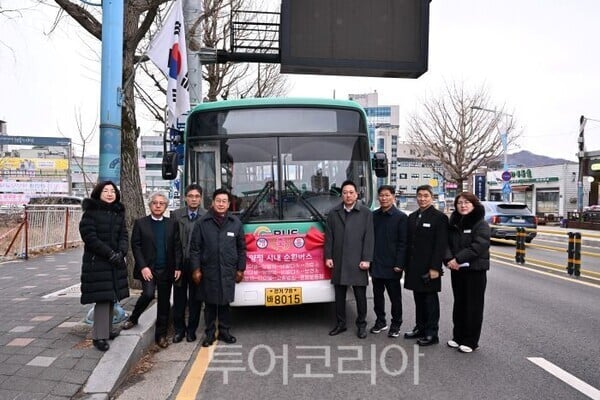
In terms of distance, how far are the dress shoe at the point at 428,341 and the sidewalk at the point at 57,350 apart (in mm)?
3012

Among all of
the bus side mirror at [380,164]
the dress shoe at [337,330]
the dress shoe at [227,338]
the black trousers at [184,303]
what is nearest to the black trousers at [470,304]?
the dress shoe at [337,330]

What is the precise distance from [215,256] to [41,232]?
36.1ft

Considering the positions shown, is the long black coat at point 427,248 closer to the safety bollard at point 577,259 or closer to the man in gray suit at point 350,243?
the man in gray suit at point 350,243

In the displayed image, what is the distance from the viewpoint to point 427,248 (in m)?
5.39

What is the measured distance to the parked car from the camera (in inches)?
685

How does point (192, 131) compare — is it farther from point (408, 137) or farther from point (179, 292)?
Answer: point (408, 137)

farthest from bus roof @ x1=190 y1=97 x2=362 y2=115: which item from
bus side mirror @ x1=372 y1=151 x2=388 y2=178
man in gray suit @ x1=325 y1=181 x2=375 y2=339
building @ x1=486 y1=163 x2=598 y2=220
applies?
building @ x1=486 y1=163 x2=598 y2=220

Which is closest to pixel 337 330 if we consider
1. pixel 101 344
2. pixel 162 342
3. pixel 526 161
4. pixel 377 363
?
pixel 377 363

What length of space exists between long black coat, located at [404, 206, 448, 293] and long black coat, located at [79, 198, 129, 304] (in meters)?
3.14

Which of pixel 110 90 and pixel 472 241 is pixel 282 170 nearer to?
pixel 110 90

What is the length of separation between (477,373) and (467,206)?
1.70m

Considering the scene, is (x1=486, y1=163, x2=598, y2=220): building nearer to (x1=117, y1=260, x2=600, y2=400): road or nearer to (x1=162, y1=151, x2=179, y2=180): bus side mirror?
(x1=117, y1=260, x2=600, y2=400): road

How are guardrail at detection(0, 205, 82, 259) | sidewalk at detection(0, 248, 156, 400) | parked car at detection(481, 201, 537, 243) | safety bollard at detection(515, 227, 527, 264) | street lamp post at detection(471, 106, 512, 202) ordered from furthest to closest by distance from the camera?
street lamp post at detection(471, 106, 512, 202), parked car at detection(481, 201, 537, 243), guardrail at detection(0, 205, 82, 259), safety bollard at detection(515, 227, 527, 264), sidewalk at detection(0, 248, 156, 400)

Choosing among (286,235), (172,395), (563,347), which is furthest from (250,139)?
(563,347)
